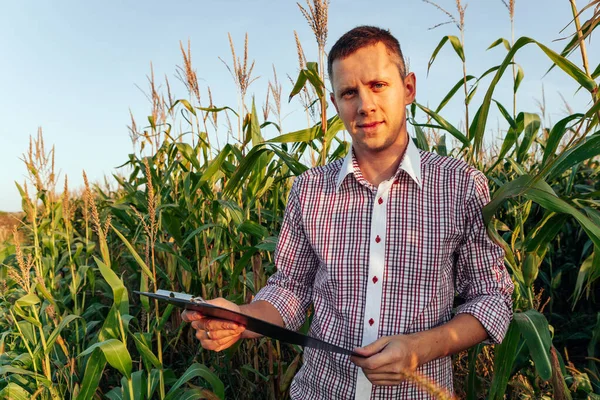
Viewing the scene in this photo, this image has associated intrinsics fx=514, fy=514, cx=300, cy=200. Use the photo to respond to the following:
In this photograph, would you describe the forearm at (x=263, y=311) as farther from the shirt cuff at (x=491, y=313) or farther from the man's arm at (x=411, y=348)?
the shirt cuff at (x=491, y=313)

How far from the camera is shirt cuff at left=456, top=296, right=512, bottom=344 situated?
49.8 inches

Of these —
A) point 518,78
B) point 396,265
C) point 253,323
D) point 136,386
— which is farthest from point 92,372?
point 518,78

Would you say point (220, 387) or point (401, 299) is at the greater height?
point (401, 299)

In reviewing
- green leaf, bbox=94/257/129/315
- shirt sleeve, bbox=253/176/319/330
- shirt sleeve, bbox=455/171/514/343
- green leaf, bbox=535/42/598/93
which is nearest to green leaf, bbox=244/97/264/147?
shirt sleeve, bbox=253/176/319/330

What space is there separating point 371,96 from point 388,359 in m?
0.70

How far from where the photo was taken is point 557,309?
114 inches

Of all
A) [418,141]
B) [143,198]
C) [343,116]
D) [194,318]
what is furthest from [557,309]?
[143,198]

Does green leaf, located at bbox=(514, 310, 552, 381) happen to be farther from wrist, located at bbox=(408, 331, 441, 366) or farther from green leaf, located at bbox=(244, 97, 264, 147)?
green leaf, located at bbox=(244, 97, 264, 147)

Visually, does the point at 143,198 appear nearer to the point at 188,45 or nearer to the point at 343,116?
the point at 188,45

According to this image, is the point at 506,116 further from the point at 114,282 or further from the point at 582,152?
the point at 114,282

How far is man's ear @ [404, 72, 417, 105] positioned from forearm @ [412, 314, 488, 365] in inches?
26.0

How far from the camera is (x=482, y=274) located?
1.36m

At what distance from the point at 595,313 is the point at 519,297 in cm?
112

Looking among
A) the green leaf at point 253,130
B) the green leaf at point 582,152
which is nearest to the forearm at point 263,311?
the green leaf at point 582,152
